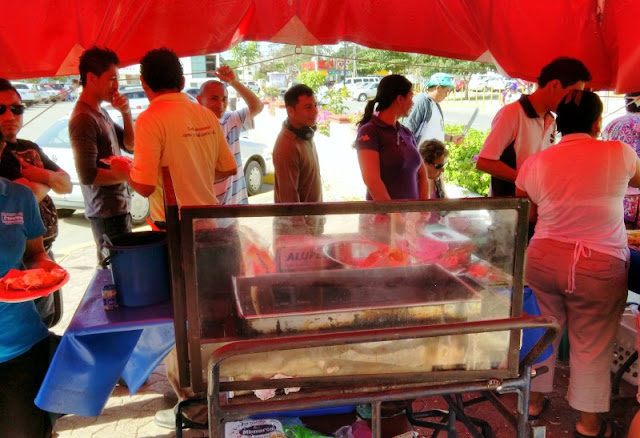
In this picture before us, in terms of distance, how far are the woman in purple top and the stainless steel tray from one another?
5.08ft

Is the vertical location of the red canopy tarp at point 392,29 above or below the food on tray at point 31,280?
above

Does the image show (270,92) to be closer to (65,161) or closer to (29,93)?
(29,93)

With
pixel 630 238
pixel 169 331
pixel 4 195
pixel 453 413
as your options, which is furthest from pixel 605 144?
pixel 4 195

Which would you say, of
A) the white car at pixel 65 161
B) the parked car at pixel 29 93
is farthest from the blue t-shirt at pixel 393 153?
the white car at pixel 65 161

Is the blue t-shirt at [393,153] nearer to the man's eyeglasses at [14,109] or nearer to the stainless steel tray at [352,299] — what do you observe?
the stainless steel tray at [352,299]

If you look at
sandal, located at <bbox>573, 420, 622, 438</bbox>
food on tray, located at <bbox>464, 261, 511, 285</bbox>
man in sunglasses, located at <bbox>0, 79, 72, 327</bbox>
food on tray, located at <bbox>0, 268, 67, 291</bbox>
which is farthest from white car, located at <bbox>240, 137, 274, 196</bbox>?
food on tray, located at <bbox>464, 261, 511, 285</bbox>

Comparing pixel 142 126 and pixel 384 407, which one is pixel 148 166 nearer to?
pixel 142 126

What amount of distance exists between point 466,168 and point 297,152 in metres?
4.73

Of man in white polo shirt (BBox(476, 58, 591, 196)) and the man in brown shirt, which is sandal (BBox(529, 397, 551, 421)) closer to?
man in white polo shirt (BBox(476, 58, 591, 196))

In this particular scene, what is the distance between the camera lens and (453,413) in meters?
2.23

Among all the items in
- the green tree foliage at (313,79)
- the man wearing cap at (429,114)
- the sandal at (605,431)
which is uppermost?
the green tree foliage at (313,79)

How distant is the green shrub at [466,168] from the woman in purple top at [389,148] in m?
3.91

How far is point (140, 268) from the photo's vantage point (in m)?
1.96

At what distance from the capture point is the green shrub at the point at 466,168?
23.7 ft
